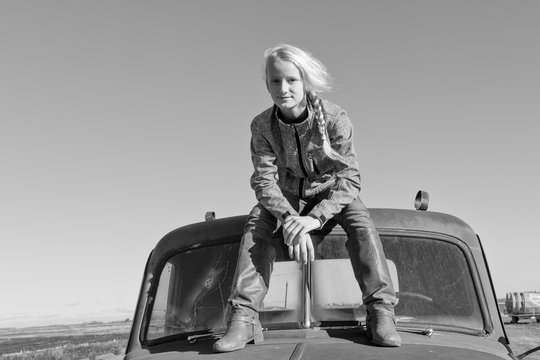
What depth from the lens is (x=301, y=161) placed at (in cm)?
332

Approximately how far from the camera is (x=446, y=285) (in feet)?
11.4

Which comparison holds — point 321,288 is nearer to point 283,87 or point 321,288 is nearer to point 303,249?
point 303,249

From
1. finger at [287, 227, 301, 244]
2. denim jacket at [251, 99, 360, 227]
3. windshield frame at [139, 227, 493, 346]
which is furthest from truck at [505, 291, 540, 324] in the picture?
finger at [287, 227, 301, 244]

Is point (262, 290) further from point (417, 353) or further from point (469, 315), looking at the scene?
point (469, 315)

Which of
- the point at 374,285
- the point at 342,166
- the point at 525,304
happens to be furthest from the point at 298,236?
the point at 525,304

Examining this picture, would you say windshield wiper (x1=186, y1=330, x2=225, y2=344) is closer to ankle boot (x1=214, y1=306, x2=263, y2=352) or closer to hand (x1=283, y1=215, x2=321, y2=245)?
ankle boot (x1=214, y1=306, x2=263, y2=352)

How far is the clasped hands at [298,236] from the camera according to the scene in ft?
9.51

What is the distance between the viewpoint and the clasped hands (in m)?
2.90

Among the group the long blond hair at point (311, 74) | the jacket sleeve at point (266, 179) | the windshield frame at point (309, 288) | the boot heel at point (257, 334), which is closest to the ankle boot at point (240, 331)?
the boot heel at point (257, 334)

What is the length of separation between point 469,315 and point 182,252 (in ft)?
4.97

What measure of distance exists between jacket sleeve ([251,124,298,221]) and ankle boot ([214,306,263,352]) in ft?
1.50

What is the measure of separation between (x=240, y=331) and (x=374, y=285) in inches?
23.2

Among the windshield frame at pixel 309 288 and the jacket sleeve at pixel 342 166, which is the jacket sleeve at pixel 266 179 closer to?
the jacket sleeve at pixel 342 166

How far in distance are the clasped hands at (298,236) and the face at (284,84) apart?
555 millimetres
